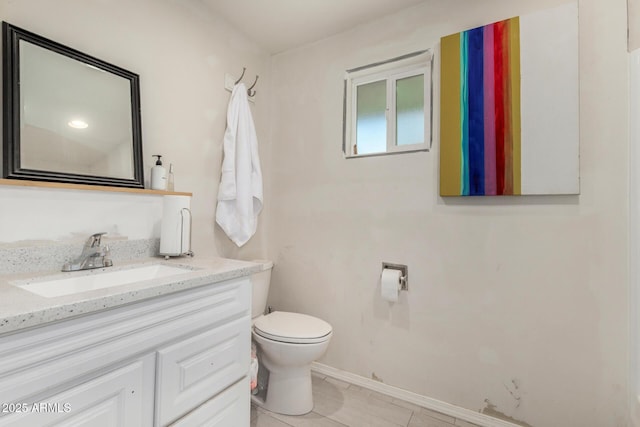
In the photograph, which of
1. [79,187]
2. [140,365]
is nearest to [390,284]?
[140,365]

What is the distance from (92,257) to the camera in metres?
1.19

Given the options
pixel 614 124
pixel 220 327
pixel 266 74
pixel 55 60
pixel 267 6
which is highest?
pixel 267 6

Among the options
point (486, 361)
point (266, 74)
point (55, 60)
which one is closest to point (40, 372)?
point (55, 60)

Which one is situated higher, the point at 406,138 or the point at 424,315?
the point at 406,138

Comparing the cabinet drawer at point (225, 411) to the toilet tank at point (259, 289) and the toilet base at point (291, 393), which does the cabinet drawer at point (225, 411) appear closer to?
the toilet base at point (291, 393)

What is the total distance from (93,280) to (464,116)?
188cm

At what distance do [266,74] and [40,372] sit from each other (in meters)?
2.18

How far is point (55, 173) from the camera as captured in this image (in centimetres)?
115

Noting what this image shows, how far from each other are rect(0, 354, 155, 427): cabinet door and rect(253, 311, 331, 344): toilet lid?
73 cm

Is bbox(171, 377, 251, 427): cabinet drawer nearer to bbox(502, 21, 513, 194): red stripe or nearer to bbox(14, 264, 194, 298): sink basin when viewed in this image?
bbox(14, 264, 194, 298): sink basin

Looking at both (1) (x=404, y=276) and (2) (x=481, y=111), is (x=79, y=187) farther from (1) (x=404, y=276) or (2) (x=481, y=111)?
(2) (x=481, y=111)

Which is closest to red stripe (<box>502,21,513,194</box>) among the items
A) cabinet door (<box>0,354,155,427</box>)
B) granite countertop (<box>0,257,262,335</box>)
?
granite countertop (<box>0,257,262,335</box>)

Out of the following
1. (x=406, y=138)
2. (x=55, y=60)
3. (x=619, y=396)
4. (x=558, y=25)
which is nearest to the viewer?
(x=55, y=60)

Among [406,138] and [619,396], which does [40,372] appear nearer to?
[406,138]
